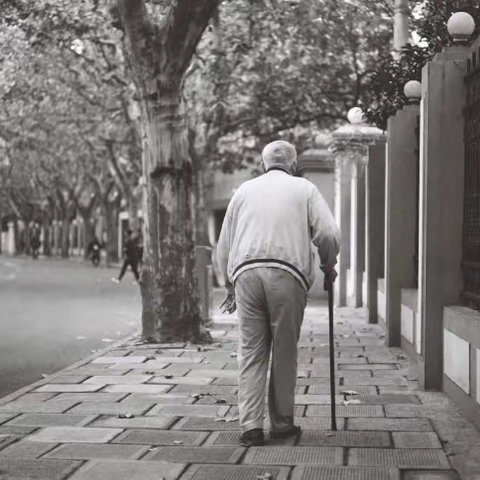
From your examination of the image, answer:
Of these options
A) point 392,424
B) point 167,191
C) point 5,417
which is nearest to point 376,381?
point 392,424

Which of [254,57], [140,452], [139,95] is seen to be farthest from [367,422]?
[254,57]

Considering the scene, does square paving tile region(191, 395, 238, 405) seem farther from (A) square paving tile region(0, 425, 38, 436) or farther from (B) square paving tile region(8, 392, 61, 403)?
(A) square paving tile region(0, 425, 38, 436)

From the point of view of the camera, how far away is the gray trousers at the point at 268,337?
19.3 feet

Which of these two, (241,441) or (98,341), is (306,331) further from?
(241,441)

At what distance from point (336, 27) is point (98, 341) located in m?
9.52

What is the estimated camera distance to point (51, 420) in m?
6.77

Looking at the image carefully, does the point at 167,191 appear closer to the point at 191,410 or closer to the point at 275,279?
the point at 191,410

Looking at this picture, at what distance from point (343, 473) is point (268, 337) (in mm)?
1178

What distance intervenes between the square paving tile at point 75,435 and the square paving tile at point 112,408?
65 cm

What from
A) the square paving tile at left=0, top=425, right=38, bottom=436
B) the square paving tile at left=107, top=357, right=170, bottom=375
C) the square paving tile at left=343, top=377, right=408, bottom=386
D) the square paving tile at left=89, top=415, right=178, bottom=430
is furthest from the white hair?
the square paving tile at left=107, top=357, right=170, bottom=375

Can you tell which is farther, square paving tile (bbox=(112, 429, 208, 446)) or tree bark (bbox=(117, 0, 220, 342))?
tree bark (bbox=(117, 0, 220, 342))

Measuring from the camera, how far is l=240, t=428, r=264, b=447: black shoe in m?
5.80

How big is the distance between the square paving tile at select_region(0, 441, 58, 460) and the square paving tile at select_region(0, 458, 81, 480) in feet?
0.35

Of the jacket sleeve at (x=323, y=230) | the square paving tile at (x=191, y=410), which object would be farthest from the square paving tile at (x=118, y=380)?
the jacket sleeve at (x=323, y=230)
